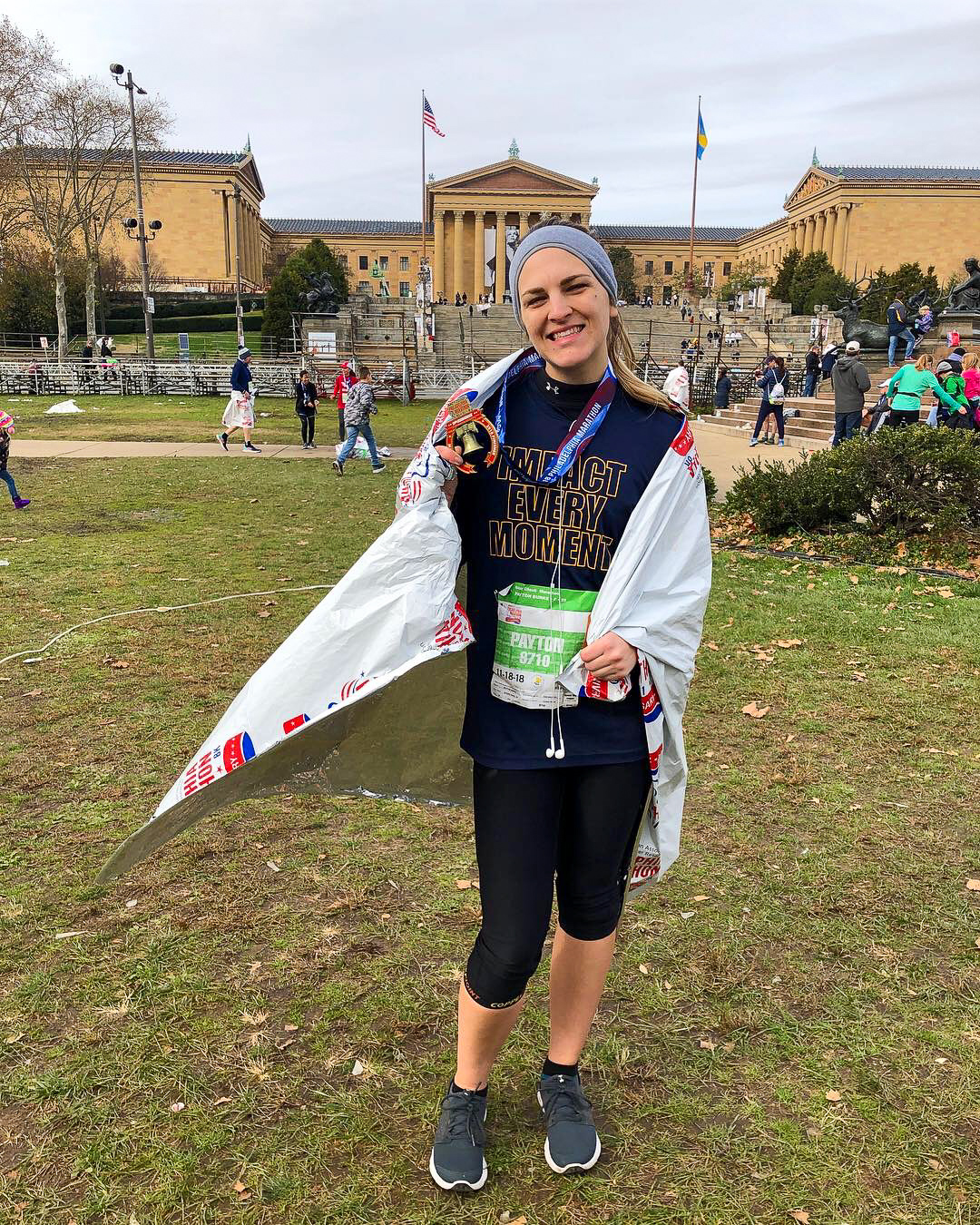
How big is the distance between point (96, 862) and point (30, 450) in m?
16.1

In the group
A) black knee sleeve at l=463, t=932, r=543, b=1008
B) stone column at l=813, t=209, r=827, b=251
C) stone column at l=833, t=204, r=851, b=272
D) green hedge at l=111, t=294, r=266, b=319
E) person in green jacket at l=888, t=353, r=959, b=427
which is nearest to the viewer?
black knee sleeve at l=463, t=932, r=543, b=1008

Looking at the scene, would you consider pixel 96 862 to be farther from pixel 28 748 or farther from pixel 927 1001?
pixel 927 1001

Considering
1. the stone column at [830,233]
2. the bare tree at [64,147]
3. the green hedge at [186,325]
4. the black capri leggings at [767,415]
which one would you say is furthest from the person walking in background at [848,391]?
the stone column at [830,233]

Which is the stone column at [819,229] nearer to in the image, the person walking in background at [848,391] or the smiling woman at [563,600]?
the person walking in background at [848,391]

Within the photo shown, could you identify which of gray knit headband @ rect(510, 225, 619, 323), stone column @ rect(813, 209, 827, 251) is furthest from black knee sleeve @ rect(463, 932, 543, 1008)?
stone column @ rect(813, 209, 827, 251)

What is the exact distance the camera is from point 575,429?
6.49 feet

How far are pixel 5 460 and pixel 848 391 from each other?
12469mm

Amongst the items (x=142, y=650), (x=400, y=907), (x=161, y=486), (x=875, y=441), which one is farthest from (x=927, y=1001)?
(x=161, y=486)

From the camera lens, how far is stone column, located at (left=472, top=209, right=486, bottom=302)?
3610 inches

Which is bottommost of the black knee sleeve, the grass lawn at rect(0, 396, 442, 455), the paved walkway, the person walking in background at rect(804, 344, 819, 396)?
the black knee sleeve

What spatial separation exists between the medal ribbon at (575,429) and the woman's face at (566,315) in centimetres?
4

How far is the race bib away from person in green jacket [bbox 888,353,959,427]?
497 inches

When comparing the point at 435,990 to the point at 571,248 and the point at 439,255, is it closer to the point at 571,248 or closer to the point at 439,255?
the point at 571,248

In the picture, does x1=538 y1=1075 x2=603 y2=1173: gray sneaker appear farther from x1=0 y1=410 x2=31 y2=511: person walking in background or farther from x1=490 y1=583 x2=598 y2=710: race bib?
x1=0 y1=410 x2=31 y2=511: person walking in background
